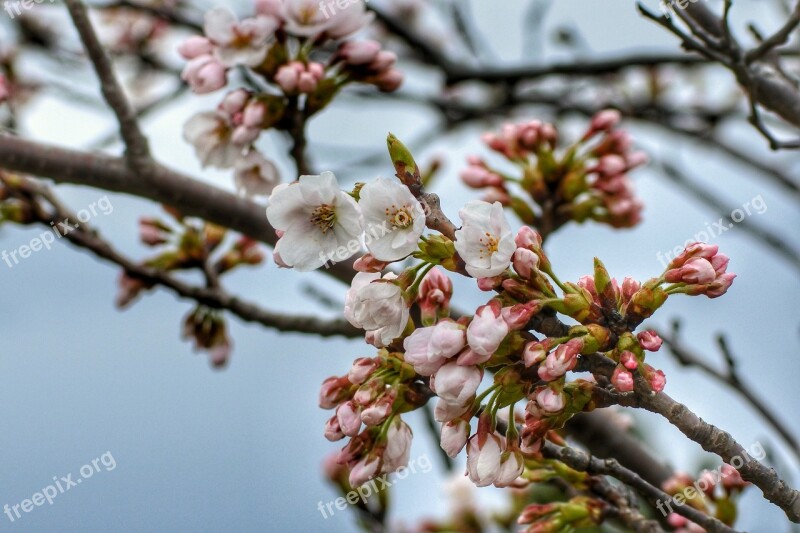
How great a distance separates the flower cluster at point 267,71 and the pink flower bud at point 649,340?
3.81ft

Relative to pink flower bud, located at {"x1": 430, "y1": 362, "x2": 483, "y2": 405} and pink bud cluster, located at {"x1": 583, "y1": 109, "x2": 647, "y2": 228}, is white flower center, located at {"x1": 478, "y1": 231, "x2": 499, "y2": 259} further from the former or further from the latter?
pink bud cluster, located at {"x1": 583, "y1": 109, "x2": 647, "y2": 228}

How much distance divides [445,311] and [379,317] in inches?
7.5

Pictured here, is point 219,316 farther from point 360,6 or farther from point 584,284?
point 584,284

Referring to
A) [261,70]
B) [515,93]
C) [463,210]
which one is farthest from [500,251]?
[515,93]

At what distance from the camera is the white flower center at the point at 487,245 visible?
1.31m

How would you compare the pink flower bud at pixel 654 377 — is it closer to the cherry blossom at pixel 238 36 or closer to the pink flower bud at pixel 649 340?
the pink flower bud at pixel 649 340

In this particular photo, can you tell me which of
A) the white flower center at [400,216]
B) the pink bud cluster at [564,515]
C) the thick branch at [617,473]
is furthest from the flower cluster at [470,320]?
the pink bud cluster at [564,515]

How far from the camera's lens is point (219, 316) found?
2889mm

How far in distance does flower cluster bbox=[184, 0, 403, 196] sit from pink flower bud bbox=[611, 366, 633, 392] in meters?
1.20

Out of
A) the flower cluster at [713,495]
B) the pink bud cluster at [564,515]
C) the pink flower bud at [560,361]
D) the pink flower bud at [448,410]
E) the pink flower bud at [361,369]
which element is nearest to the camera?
the pink flower bud at [560,361]

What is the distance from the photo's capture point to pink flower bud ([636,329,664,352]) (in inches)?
52.2

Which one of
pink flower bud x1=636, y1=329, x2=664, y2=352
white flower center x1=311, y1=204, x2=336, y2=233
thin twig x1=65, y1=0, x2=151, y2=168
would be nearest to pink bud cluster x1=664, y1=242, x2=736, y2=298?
pink flower bud x1=636, y1=329, x2=664, y2=352

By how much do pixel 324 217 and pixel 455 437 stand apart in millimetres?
437

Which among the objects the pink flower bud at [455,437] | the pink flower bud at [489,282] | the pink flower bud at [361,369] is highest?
the pink flower bud at [489,282]
